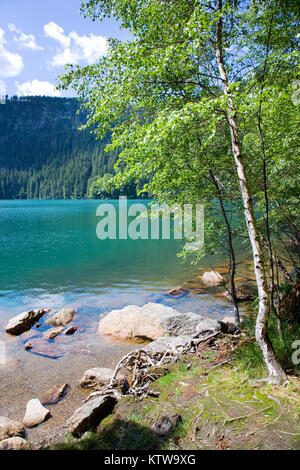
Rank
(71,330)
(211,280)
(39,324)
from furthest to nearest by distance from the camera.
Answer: (211,280) → (39,324) → (71,330)

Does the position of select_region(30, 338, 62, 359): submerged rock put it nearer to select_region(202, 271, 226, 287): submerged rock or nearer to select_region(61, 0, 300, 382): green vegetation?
select_region(61, 0, 300, 382): green vegetation

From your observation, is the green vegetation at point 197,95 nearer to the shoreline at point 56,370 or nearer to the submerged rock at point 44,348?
the shoreline at point 56,370

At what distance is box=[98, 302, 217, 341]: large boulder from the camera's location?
34.3ft

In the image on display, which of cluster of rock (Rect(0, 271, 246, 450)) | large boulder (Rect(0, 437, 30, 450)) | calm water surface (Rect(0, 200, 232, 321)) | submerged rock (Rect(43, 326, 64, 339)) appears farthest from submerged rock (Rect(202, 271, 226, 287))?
large boulder (Rect(0, 437, 30, 450))

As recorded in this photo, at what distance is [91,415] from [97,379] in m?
2.63

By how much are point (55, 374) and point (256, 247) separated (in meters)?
7.72

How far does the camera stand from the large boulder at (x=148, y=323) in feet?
34.3

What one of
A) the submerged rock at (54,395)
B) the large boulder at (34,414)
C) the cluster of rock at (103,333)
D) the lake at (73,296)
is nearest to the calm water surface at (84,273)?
the lake at (73,296)

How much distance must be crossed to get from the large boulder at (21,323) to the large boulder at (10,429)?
6333 millimetres

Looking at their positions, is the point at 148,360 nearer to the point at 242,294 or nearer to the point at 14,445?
the point at 14,445

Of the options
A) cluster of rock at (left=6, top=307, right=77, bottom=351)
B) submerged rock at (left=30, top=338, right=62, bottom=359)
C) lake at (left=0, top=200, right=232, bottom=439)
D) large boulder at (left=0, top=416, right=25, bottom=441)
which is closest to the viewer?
large boulder at (left=0, top=416, right=25, bottom=441)

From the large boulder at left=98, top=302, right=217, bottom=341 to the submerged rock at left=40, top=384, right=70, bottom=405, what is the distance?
135 inches

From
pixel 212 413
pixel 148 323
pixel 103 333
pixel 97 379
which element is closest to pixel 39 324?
pixel 103 333

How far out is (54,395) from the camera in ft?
24.9
